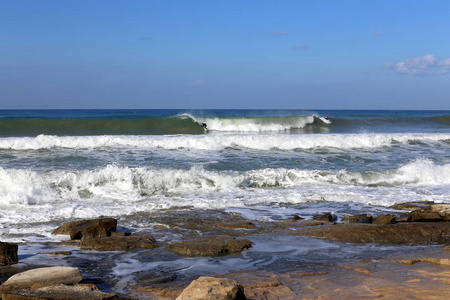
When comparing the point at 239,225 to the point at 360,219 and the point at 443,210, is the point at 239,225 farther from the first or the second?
the point at 443,210

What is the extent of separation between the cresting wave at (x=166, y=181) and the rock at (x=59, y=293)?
5.70 m

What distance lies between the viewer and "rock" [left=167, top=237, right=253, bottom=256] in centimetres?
605

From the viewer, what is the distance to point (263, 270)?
5375 millimetres

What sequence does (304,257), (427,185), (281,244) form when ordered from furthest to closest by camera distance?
(427,185), (281,244), (304,257)

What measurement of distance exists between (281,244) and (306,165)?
28.3 feet

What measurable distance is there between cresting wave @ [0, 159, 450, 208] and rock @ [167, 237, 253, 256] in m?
3.30

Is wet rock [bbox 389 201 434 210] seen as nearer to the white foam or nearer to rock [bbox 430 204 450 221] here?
the white foam

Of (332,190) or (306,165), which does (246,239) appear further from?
(306,165)

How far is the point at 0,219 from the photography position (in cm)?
820

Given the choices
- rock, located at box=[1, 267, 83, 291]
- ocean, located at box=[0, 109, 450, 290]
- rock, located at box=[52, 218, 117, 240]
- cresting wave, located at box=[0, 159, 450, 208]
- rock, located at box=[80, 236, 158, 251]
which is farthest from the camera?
cresting wave, located at box=[0, 159, 450, 208]

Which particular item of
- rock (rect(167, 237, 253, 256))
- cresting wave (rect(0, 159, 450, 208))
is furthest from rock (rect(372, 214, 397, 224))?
cresting wave (rect(0, 159, 450, 208))

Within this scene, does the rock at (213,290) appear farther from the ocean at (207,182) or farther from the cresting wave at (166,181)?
the cresting wave at (166,181)

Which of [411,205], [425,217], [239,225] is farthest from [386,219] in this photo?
[239,225]

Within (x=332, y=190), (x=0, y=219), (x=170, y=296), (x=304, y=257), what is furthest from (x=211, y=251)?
(x=332, y=190)
